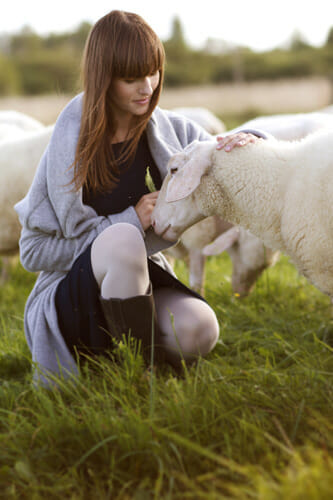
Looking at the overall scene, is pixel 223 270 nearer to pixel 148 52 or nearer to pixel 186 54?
pixel 148 52

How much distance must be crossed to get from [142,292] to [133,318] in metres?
0.10

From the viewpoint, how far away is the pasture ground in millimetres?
1294

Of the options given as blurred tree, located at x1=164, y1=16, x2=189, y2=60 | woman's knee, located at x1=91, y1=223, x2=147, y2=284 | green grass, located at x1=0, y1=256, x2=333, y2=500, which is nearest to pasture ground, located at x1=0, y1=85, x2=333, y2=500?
green grass, located at x1=0, y1=256, x2=333, y2=500

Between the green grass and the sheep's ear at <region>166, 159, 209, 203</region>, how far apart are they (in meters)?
0.58

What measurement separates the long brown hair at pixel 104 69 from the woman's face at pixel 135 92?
0.02 meters

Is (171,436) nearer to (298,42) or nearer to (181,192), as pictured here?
(181,192)

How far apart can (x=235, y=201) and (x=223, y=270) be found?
2120 mm

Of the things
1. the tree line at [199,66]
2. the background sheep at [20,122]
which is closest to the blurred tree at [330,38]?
the tree line at [199,66]

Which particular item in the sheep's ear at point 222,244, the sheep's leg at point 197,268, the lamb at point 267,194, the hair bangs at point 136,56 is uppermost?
the hair bangs at point 136,56

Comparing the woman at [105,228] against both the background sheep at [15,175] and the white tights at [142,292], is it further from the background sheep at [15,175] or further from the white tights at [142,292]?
the background sheep at [15,175]

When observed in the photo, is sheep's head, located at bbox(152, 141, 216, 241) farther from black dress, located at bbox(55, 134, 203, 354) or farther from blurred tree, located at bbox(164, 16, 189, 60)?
blurred tree, located at bbox(164, 16, 189, 60)

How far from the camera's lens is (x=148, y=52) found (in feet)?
6.44

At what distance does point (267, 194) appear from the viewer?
1.98 meters

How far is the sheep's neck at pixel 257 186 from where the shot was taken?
1.97 meters
